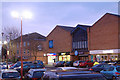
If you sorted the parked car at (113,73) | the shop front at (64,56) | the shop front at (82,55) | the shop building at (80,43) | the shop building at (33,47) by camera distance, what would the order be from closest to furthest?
the parked car at (113,73)
the shop front at (82,55)
the shop building at (80,43)
the shop front at (64,56)
the shop building at (33,47)

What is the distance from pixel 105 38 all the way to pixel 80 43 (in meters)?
9.79

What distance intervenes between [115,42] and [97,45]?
5766 millimetres

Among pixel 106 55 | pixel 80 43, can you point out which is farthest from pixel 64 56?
pixel 106 55

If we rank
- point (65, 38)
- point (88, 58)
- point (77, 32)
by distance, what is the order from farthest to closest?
1. point (65, 38)
2. point (77, 32)
3. point (88, 58)

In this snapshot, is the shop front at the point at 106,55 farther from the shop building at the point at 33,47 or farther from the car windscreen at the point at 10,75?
the car windscreen at the point at 10,75

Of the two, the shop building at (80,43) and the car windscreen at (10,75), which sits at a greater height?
the shop building at (80,43)

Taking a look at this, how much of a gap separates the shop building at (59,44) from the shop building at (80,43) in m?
1.82

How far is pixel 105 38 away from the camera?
48.6 m

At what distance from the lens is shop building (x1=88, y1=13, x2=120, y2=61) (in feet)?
151

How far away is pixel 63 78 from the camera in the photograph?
507 centimetres

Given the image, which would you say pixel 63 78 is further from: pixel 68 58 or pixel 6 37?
pixel 68 58

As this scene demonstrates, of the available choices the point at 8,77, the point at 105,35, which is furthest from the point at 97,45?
the point at 8,77

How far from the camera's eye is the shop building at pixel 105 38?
4605 cm

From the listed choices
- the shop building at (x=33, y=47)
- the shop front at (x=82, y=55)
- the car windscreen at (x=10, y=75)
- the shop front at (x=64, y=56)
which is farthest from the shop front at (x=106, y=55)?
the car windscreen at (x=10, y=75)
